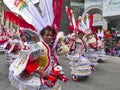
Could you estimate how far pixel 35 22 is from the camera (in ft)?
10.6

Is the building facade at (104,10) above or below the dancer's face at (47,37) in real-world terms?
above

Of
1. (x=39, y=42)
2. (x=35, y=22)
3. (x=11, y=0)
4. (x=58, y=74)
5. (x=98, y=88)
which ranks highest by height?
(x=11, y=0)

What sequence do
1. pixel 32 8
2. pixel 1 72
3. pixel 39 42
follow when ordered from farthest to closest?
1. pixel 1 72
2. pixel 32 8
3. pixel 39 42

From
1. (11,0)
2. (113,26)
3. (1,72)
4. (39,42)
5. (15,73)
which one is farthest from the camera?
(113,26)

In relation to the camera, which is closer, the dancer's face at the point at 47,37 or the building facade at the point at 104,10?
the dancer's face at the point at 47,37

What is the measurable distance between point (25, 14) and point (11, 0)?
19.3 inches

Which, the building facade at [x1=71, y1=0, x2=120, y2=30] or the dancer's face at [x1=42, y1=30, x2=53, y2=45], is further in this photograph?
the building facade at [x1=71, y1=0, x2=120, y2=30]

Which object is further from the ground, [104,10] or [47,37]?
[104,10]

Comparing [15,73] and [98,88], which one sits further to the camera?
[98,88]

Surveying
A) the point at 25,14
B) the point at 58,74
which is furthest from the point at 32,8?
the point at 58,74

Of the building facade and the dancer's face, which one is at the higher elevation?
the building facade

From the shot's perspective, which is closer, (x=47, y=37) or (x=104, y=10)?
(x=47, y=37)

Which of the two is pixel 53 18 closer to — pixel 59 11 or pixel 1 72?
pixel 59 11

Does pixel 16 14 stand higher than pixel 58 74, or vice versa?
pixel 16 14
